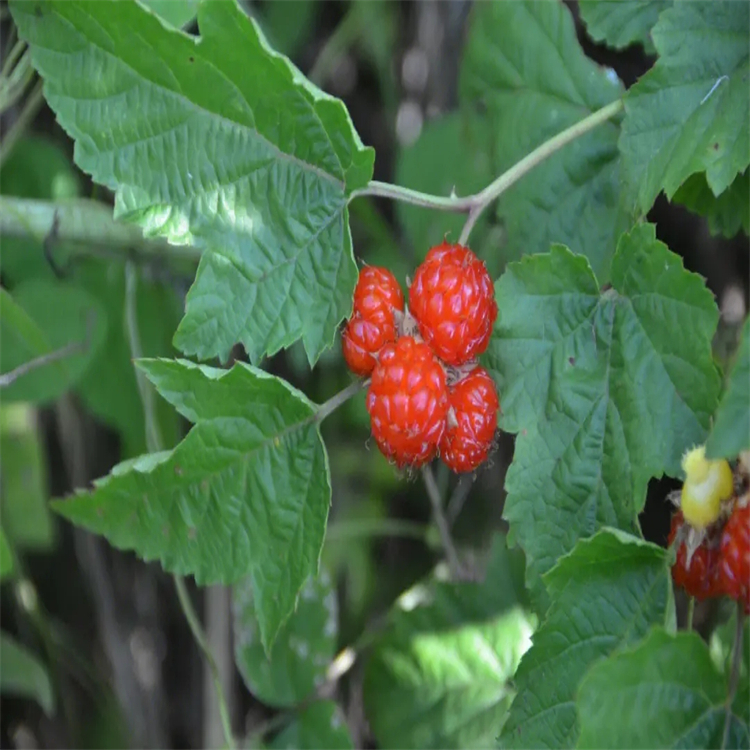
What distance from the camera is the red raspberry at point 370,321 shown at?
2.60ft

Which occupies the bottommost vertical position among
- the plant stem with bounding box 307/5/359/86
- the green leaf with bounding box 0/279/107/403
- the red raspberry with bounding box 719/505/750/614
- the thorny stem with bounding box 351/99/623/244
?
the red raspberry with bounding box 719/505/750/614

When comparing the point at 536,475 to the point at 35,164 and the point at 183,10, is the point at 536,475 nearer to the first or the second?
the point at 183,10

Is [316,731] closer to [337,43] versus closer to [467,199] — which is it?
[467,199]

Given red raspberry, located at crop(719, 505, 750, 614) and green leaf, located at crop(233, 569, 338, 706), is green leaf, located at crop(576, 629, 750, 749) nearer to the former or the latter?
red raspberry, located at crop(719, 505, 750, 614)

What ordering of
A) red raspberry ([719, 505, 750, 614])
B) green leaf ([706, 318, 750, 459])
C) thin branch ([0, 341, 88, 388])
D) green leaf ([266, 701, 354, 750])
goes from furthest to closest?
green leaf ([266, 701, 354, 750]) < thin branch ([0, 341, 88, 388]) < red raspberry ([719, 505, 750, 614]) < green leaf ([706, 318, 750, 459])

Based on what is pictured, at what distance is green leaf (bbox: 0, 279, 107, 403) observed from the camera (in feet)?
4.14

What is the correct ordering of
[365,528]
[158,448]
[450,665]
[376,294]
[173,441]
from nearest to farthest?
[376,294] < [158,448] < [450,665] < [173,441] < [365,528]

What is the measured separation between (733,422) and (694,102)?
0.39 metres

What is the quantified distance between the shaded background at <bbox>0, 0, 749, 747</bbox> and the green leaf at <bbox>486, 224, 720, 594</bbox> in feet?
1.86

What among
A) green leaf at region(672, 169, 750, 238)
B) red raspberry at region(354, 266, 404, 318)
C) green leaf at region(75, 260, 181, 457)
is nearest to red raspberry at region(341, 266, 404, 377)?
red raspberry at region(354, 266, 404, 318)

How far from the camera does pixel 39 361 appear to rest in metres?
1.00

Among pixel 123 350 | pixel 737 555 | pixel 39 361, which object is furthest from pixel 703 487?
pixel 123 350

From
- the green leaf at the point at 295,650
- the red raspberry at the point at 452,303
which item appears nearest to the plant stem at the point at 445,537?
the green leaf at the point at 295,650

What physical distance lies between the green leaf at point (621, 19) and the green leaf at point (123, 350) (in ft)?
2.60
